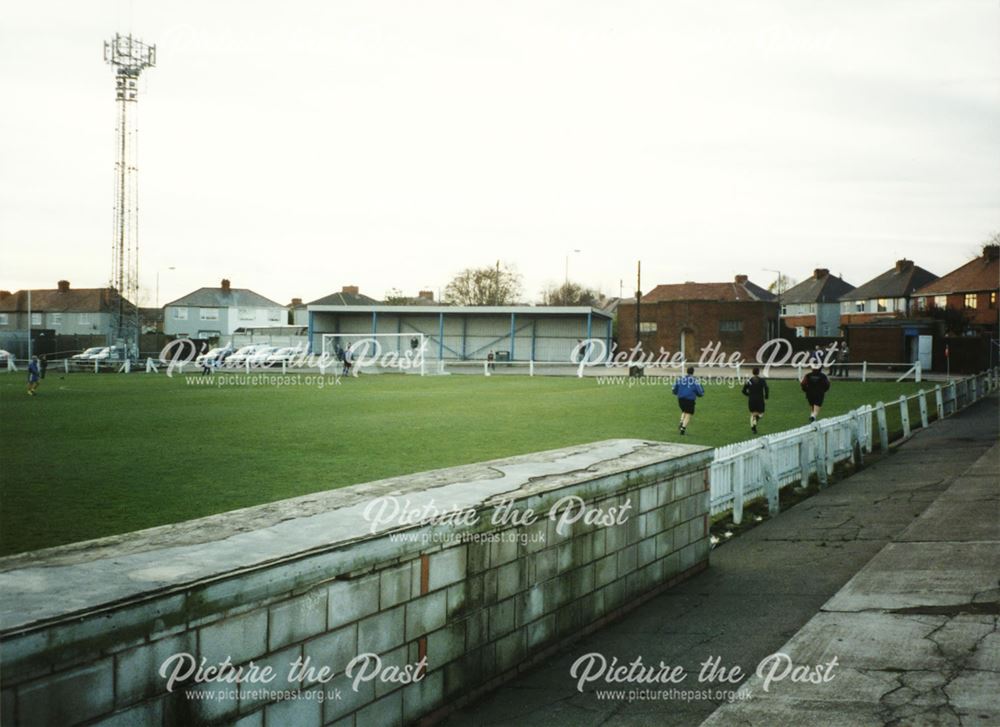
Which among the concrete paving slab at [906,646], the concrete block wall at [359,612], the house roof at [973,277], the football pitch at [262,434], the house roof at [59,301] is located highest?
the house roof at [973,277]

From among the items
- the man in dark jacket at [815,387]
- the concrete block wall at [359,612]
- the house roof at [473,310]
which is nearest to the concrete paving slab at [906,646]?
the concrete block wall at [359,612]

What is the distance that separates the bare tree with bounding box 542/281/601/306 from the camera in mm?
118375

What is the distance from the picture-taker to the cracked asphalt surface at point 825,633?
4516 millimetres

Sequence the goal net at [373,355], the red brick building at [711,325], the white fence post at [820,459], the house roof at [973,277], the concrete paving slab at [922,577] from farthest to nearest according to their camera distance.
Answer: the house roof at [973,277]
the red brick building at [711,325]
the goal net at [373,355]
the white fence post at [820,459]
the concrete paving slab at [922,577]

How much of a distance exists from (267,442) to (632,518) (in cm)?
1203

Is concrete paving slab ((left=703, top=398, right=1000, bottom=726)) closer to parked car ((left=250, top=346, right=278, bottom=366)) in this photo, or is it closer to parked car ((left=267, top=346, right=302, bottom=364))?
parked car ((left=267, top=346, right=302, bottom=364))

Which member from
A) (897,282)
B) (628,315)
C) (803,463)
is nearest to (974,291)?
(897,282)

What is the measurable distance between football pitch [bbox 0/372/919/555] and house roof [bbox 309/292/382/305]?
211 feet

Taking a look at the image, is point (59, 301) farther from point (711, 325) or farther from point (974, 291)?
point (974, 291)

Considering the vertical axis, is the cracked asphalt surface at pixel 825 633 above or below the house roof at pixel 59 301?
below

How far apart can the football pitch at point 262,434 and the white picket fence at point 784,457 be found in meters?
3.00

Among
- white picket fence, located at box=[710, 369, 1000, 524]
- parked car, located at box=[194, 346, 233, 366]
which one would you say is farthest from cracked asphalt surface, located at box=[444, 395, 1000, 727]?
parked car, located at box=[194, 346, 233, 366]

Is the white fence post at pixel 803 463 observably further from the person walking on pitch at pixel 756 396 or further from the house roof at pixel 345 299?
the house roof at pixel 345 299

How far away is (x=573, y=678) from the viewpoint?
17.5 feet
